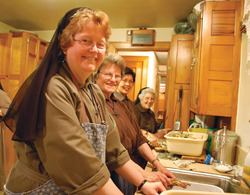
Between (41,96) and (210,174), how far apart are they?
1.27 metres

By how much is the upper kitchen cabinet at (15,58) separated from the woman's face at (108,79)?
2.27m

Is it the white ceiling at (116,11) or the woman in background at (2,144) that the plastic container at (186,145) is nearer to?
the white ceiling at (116,11)

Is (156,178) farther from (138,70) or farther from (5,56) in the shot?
(138,70)

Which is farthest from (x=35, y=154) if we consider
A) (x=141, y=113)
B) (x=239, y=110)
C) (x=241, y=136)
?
(x=141, y=113)

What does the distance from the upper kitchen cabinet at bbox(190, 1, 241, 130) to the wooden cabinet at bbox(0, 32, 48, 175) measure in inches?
110

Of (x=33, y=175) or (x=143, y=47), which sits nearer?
(x=33, y=175)

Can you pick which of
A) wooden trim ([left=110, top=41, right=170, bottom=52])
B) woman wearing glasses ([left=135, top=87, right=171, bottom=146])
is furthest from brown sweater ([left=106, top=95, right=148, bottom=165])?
wooden trim ([left=110, top=41, right=170, bottom=52])

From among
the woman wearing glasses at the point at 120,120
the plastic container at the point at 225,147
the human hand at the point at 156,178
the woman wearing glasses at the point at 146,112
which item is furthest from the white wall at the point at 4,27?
the plastic container at the point at 225,147

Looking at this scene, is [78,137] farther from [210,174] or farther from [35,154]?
[210,174]

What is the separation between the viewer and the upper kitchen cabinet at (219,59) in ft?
5.97

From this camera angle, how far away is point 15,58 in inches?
128

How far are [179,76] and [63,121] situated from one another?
2.66 metres

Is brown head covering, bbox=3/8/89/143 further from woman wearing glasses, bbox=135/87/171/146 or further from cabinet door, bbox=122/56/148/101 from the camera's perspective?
cabinet door, bbox=122/56/148/101

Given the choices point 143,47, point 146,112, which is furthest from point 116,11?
point 146,112
